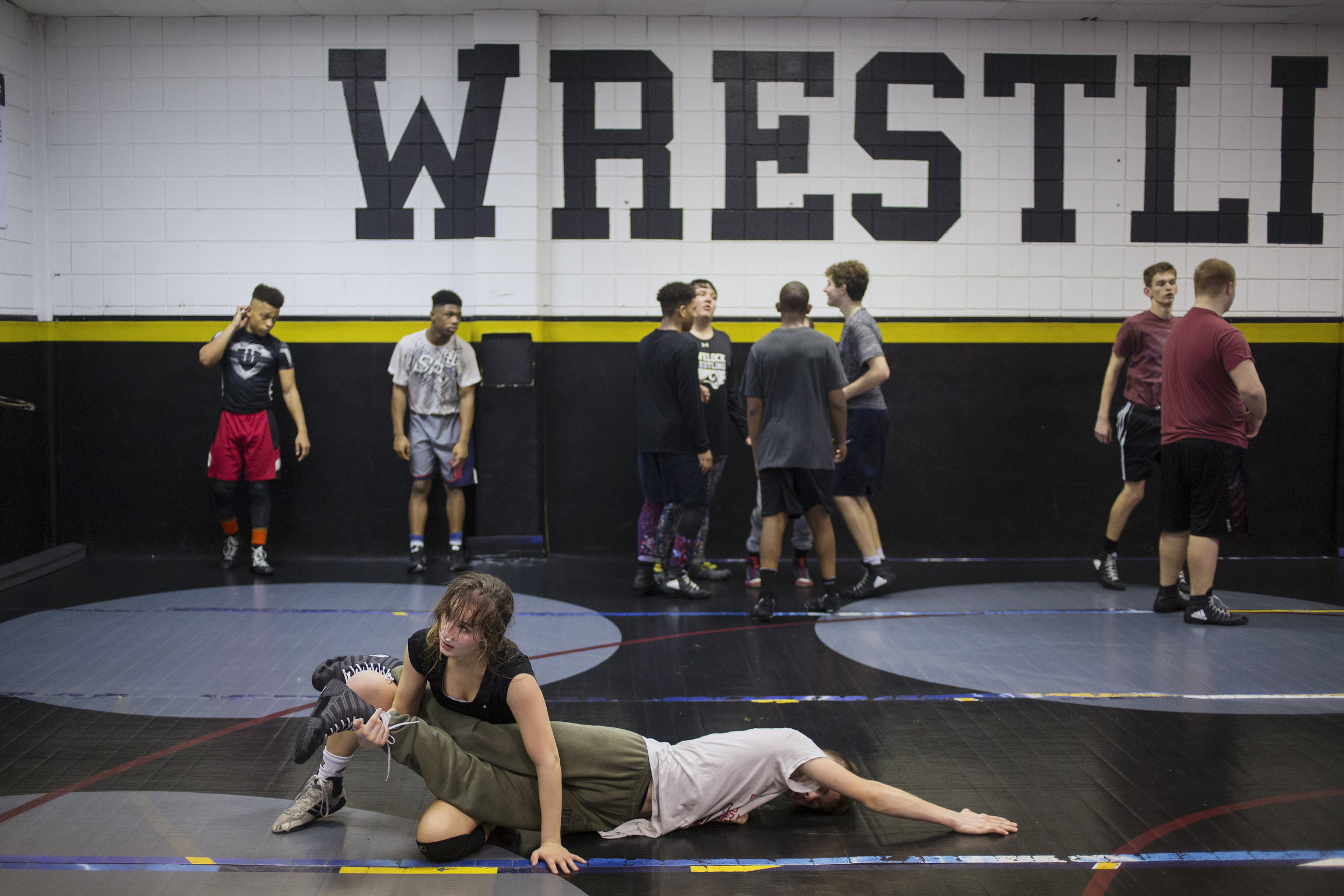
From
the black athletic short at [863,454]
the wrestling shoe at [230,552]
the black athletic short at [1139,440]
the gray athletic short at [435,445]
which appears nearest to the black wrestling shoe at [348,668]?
the black athletic short at [863,454]

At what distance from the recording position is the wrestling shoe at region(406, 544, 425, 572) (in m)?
6.87

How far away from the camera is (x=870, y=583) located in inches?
244

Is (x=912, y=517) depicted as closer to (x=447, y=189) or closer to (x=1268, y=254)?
(x=1268, y=254)

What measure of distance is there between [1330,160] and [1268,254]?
772 mm

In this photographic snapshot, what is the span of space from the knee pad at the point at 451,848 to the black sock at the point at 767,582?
9.14 feet

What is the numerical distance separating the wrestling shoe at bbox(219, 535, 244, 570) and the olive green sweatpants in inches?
177

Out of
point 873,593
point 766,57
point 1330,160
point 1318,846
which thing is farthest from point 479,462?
point 1330,160

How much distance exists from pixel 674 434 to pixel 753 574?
110 centimetres

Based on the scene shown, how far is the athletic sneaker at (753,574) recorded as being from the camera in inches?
253

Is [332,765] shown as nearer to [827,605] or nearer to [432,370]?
[827,605]

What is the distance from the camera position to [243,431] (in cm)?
689

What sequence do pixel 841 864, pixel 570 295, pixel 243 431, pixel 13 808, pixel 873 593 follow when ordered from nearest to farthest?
pixel 841 864 → pixel 13 808 → pixel 873 593 → pixel 243 431 → pixel 570 295

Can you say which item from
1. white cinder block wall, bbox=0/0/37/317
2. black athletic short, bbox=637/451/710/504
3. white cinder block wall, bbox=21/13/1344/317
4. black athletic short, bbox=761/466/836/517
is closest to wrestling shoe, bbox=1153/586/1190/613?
black athletic short, bbox=761/466/836/517

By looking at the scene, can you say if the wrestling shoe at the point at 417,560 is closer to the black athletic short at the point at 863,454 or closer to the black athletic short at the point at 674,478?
the black athletic short at the point at 674,478
